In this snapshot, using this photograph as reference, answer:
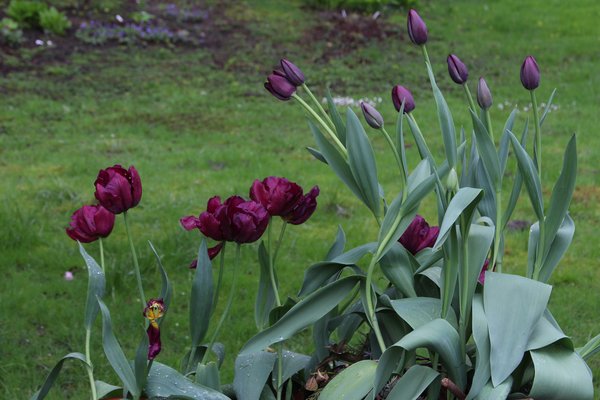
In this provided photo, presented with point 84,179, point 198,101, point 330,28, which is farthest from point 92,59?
point 84,179

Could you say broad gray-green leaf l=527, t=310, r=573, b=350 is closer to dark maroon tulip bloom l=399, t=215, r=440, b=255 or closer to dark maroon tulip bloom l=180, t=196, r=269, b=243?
dark maroon tulip bloom l=399, t=215, r=440, b=255

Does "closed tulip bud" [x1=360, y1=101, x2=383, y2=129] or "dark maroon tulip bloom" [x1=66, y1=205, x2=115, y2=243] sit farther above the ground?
"closed tulip bud" [x1=360, y1=101, x2=383, y2=129]

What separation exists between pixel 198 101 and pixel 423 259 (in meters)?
6.81

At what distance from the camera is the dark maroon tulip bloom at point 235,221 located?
1.92 m

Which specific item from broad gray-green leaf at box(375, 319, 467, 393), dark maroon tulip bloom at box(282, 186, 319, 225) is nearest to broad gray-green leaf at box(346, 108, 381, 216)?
dark maroon tulip bloom at box(282, 186, 319, 225)

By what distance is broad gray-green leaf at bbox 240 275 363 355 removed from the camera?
6.23 feet

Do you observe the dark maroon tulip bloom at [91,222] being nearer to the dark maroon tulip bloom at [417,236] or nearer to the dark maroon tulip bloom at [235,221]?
the dark maroon tulip bloom at [235,221]

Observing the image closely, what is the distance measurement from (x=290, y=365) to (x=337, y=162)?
458 millimetres

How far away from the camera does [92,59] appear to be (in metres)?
10.0

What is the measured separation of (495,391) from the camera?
1.74m

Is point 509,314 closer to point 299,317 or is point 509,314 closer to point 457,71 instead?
point 299,317

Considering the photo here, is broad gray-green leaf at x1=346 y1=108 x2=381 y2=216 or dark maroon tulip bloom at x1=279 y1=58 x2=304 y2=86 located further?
dark maroon tulip bloom at x1=279 y1=58 x2=304 y2=86

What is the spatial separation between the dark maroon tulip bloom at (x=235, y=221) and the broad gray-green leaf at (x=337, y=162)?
0.62 ft

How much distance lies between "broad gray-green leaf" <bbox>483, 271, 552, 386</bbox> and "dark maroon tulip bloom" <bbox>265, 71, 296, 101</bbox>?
0.61 m
